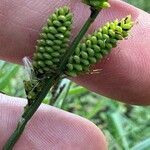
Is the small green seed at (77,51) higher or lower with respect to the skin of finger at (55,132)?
higher

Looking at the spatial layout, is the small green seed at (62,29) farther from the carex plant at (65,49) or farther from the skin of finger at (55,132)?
the skin of finger at (55,132)

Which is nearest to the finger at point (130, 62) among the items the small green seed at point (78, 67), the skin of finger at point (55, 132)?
the skin of finger at point (55, 132)

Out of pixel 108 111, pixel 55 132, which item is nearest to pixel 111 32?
pixel 55 132

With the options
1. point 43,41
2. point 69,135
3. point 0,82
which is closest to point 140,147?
point 69,135

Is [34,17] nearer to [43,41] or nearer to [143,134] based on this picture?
[43,41]

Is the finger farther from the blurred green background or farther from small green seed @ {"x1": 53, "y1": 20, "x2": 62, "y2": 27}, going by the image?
small green seed @ {"x1": 53, "y1": 20, "x2": 62, "y2": 27}

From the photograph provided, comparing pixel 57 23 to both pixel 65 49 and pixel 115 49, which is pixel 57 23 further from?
pixel 115 49
